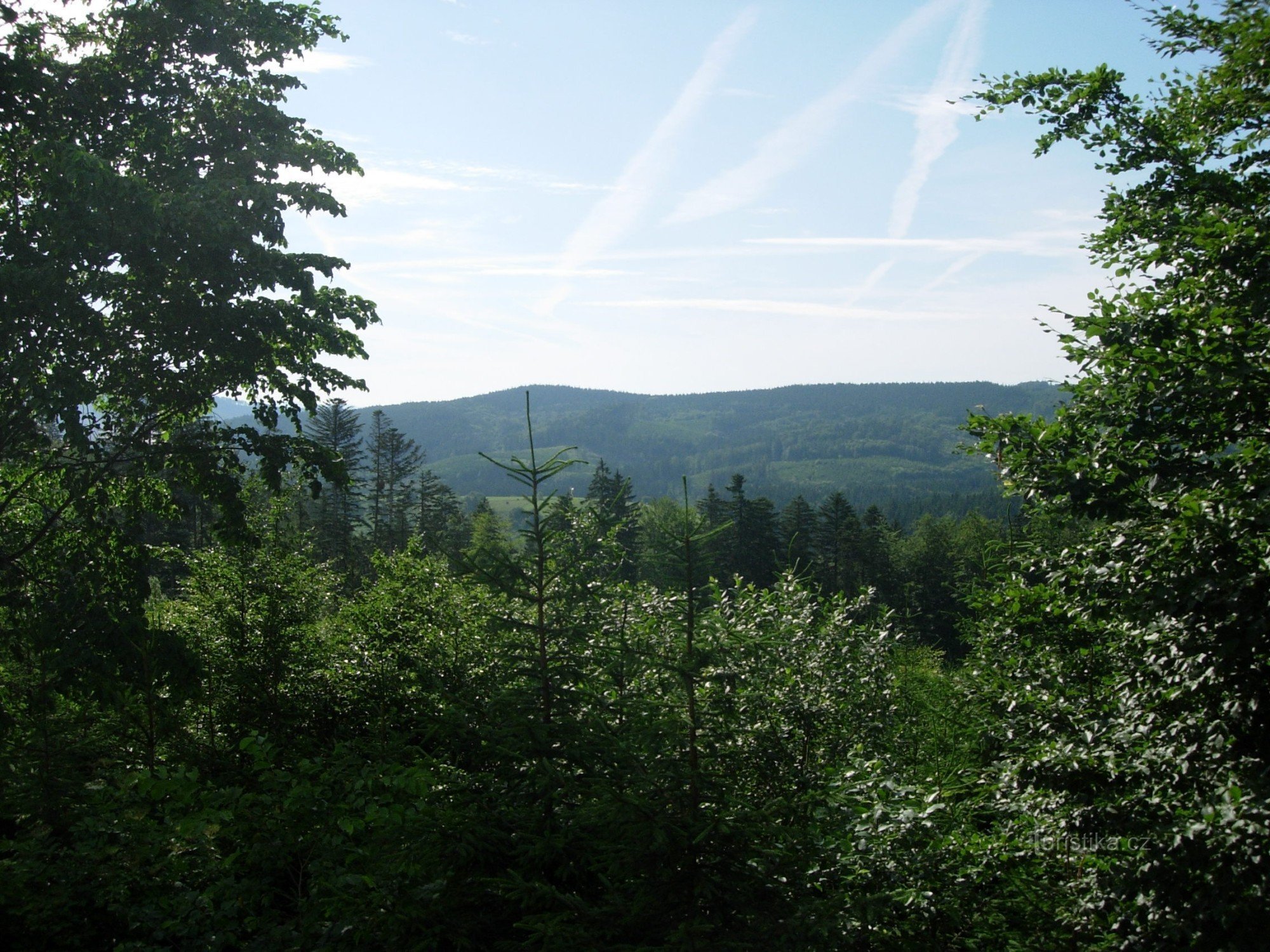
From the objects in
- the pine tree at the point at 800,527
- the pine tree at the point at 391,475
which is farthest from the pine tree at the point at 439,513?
the pine tree at the point at 800,527

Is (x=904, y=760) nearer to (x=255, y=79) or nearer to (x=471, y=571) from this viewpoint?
(x=471, y=571)

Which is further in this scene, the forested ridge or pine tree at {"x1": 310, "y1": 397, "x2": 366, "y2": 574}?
pine tree at {"x1": 310, "y1": 397, "x2": 366, "y2": 574}

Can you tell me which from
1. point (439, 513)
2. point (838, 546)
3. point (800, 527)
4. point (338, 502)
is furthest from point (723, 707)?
point (838, 546)

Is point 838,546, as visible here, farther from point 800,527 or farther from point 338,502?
point 338,502

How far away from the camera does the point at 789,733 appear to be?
913 cm

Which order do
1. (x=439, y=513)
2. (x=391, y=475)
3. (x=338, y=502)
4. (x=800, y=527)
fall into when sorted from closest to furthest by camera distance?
1. (x=338, y=502)
2. (x=800, y=527)
3. (x=439, y=513)
4. (x=391, y=475)

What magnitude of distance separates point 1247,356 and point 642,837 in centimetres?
581

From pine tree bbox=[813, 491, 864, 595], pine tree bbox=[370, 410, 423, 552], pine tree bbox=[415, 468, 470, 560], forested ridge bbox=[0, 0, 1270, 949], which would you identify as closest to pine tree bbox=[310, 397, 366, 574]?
pine tree bbox=[370, 410, 423, 552]

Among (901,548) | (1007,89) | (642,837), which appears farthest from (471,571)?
(901,548)

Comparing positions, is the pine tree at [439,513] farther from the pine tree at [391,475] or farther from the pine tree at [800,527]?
the pine tree at [800,527]

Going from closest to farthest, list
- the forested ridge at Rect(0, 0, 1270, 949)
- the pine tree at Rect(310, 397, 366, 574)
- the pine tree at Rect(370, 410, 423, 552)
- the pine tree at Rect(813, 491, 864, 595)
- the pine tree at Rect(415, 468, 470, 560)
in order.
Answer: the forested ridge at Rect(0, 0, 1270, 949) < the pine tree at Rect(310, 397, 366, 574) < the pine tree at Rect(415, 468, 470, 560) < the pine tree at Rect(370, 410, 423, 552) < the pine tree at Rect(813, 491, 864, 595)

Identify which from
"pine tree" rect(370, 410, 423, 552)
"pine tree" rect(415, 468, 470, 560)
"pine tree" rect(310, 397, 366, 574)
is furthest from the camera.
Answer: "pine tree" rect(370, 410, 423, 552)

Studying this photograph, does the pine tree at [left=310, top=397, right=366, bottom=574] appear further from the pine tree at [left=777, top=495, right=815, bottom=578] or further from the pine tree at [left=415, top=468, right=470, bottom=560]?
the pine tree at [left=777, top=495, right=815, bottom=578]

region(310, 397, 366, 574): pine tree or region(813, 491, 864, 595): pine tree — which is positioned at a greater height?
region(310, 397, 366, 574): pine tree
